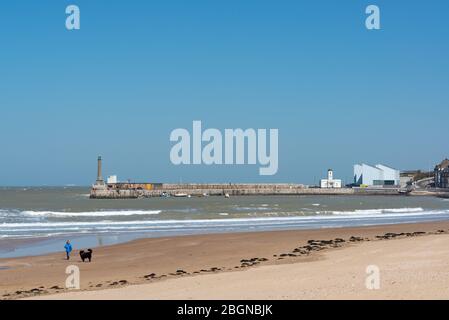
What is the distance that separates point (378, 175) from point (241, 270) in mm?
159198

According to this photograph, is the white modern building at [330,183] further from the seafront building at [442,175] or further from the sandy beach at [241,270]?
the sandy beach at [241,270]

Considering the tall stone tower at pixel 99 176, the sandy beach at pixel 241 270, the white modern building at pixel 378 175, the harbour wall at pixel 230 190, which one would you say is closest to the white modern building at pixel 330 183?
the harbour wall at pixel 230 190

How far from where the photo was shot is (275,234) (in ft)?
→ 103

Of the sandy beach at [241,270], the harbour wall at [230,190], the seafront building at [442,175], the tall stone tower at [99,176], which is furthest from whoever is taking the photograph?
the seafront building at [442,175]

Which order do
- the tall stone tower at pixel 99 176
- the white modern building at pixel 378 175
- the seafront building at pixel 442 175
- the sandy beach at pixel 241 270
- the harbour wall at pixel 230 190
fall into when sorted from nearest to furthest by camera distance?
the sandy beach at pixel 241 270 → the tall stone tower at pixel 99 176 → the harbour wall at pixel 230 190 → the seafront building at pixel 442 175 → the white modern building at pixel 378 175

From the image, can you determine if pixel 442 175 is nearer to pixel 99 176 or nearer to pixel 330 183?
pixel 330 183

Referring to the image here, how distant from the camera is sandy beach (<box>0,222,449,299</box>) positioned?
12125mm

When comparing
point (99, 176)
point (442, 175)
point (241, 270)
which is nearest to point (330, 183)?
point (442, 175)

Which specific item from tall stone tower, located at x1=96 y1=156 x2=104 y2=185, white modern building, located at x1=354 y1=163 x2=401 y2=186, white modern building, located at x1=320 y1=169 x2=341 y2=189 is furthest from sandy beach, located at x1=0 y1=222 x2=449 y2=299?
white modern building, located at x1=354 y1=163 x2=401 y2=186

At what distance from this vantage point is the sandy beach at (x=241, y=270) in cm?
1212

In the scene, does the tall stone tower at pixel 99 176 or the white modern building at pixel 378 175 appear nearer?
the tall stone tower at pixel 99 176

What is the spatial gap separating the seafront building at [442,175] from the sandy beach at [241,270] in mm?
128018

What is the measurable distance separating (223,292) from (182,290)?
1.11 metres

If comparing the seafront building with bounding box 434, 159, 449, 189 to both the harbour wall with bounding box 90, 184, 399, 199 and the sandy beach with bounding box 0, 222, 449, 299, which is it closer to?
the harbour wall with bounding box 90, 184, 399, 199
